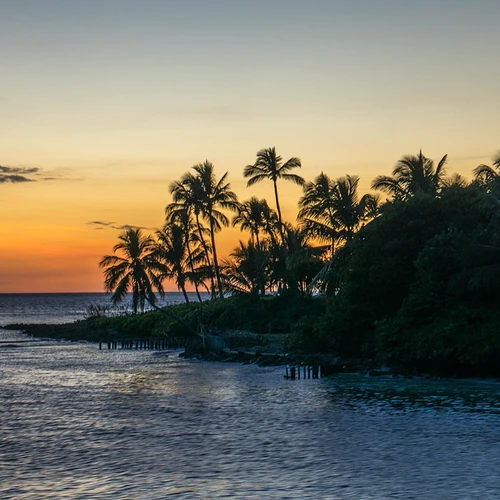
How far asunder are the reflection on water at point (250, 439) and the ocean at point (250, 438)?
1.9 inches

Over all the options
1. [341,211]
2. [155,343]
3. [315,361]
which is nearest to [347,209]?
[341,211]

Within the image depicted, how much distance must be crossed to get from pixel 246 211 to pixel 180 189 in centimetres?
1052

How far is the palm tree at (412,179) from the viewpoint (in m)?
48.2

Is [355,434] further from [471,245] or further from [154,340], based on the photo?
[154,340]

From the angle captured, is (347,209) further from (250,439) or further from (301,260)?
(250,439)

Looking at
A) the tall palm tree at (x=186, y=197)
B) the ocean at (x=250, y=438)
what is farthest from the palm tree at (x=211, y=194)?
the ocean at (x=250, y=438)

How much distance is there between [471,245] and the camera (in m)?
33.1

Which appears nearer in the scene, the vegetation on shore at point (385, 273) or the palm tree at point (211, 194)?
the vegetation on shore at point (385, 273)

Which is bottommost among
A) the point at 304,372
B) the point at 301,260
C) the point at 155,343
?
the point at 304,372

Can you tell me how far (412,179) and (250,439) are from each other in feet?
98.8

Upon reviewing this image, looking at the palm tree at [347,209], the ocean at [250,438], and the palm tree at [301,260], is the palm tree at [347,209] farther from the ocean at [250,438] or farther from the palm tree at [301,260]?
the ocean at [250,438]

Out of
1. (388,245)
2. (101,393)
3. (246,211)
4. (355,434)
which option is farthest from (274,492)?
(246,211)

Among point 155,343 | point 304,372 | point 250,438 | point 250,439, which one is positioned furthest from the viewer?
point 155,343

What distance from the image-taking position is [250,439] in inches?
878
